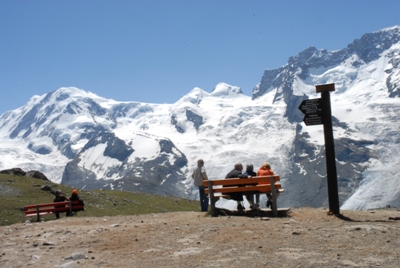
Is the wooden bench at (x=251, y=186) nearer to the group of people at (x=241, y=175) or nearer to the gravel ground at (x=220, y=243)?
the group of people at (x=241, y=175)

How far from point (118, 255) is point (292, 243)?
5737 mm

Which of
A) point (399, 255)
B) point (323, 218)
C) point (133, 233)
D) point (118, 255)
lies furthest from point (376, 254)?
point (133, 233)

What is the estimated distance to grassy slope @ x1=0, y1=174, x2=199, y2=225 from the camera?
3788 centimetres

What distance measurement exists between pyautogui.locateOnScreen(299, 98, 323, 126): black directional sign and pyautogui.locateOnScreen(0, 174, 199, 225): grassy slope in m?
20.5

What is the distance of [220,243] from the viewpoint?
54.7ft

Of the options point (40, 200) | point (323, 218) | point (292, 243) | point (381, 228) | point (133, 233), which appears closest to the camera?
point (292, 243)

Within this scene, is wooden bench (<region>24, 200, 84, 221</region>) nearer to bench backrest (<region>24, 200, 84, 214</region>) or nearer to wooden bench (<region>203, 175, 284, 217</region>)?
bench backrest (<region>24, 200, 84, 214</region>)

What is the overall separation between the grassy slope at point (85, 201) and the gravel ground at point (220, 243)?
51.7ft

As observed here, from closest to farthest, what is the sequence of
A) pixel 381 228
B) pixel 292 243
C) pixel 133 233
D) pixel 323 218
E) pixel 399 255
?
pixel 399 255
pixel 292 243
pixel 381 228
pixel 133 233
pixel 323 218

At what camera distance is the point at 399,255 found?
45.9 ft

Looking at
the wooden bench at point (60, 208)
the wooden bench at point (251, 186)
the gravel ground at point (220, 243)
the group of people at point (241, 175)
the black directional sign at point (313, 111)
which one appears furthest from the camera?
the wooden bench at point (60, 208)

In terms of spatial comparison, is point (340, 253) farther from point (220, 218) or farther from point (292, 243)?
point (220, 218)

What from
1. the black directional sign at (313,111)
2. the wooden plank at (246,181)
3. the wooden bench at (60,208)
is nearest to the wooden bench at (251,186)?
the wooden plank at (246,181)

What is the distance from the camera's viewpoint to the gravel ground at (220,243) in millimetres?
14344
